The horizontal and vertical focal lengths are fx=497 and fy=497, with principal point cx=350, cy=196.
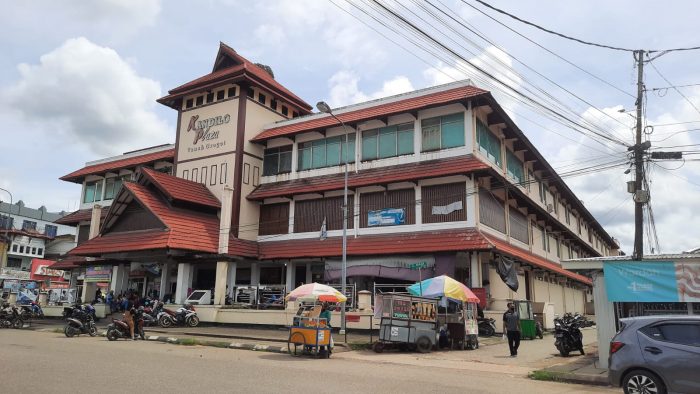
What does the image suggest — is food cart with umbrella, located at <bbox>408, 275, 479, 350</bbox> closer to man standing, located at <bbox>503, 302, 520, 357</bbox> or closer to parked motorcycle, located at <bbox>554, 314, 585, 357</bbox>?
man standing, located at <bbox>503, 302, 520, 357</bbox>

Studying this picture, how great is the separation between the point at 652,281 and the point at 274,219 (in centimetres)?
2232

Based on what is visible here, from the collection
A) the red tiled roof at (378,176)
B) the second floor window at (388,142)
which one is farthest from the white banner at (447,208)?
the second floor window at (388,142)

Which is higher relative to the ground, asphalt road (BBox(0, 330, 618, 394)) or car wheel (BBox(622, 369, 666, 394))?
car wheel (BBox(622, 369, 666, 394))

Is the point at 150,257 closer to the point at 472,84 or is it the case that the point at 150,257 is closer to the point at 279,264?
the point at 279,264

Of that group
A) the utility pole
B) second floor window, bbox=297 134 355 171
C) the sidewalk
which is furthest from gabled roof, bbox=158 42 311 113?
the sidewalk

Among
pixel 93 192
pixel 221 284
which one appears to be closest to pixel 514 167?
pixel 221 284

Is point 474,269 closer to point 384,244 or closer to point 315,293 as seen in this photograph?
point 384,244

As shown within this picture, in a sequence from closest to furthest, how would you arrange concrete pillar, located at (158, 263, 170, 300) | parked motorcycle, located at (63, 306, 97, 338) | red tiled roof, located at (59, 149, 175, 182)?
parked motorcycle, located at (63, 306, 97, 338) < concrete pillar, located at (158, 263, 170, 300) < red tiled roof, located at (59, 149, 175, 182)

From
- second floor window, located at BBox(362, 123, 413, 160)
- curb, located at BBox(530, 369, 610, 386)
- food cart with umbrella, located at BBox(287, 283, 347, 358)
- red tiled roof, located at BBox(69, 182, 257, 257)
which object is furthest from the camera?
second floor window, located at BBox(362, 123, 413, 160)

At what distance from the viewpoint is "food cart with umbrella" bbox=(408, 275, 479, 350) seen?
55.7 feet

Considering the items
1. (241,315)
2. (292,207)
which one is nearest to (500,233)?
(292,207)

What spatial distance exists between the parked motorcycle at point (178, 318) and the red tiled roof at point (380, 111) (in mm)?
11818

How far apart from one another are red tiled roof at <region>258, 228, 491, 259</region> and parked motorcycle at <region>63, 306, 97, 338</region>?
33.7 feet

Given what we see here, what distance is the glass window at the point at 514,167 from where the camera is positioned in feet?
99.7
